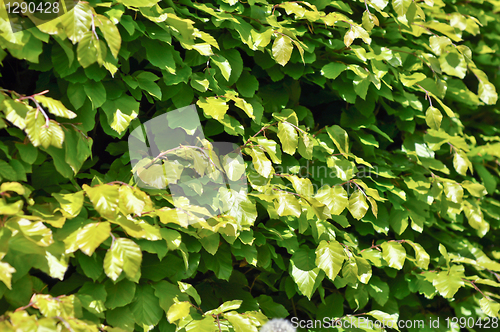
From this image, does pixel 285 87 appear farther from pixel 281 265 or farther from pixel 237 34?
pixel 281 265

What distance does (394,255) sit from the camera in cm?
156

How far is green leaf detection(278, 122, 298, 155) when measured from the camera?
1.39 m

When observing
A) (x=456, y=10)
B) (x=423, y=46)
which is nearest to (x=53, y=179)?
(x=423, y=46)

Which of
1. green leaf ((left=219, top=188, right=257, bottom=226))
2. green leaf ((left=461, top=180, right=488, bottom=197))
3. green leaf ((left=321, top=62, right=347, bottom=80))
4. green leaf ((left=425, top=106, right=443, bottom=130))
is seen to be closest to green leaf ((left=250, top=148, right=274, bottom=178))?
green leaf ((left=219, top=188, right=257, bottom=226))

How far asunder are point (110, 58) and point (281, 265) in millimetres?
1060

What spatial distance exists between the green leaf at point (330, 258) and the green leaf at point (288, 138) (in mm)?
399

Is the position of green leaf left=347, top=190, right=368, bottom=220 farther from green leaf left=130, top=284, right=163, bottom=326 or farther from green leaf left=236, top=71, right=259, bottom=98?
Result: green leaf left=130, top=284, right=163, bottom=326

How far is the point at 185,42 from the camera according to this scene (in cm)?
129

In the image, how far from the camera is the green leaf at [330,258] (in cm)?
134

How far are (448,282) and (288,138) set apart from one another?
3.63ft

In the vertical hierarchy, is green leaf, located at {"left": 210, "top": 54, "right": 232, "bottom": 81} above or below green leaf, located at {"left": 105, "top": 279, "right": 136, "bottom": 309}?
above

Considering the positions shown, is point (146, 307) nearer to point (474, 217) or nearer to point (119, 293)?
point (119, 293)

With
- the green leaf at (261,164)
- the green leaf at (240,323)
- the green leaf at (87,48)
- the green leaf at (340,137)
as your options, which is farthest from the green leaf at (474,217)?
the green leaf at (87,48)

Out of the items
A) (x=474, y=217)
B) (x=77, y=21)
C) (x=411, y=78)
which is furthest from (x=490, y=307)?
(x=77, y=21)
